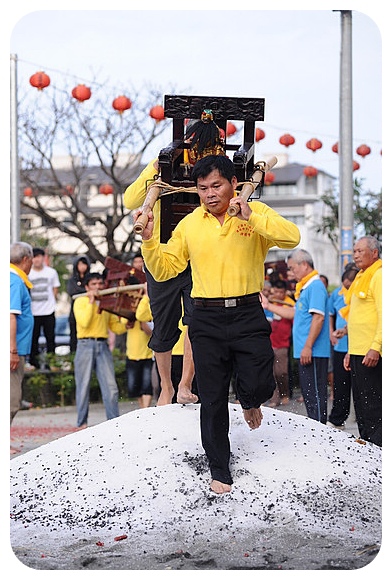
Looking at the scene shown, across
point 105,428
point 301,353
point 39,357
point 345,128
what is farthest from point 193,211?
point 39,357

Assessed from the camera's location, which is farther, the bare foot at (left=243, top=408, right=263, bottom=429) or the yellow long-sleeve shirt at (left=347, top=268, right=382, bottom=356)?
the yellow long-sleeve shirt at (left=347, top=268, right=382, bottom=356)

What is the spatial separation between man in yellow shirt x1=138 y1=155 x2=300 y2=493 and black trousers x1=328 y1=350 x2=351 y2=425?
3850mm

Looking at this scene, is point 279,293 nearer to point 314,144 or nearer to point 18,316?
point 314,144

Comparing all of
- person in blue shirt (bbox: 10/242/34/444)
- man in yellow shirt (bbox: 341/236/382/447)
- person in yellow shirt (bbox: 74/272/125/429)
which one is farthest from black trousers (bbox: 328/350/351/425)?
person in blue shirt (bbox: 10/242/34/444)

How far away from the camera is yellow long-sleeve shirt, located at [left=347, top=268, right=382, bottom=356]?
7.21 meters

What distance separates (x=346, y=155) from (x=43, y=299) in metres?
4.63

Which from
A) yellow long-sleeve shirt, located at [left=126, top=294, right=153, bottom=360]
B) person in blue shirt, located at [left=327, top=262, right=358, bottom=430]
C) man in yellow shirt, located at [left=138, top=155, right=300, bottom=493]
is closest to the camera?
man in yellow shirt, located at [left=138, top=155, right=300, bottom=493]

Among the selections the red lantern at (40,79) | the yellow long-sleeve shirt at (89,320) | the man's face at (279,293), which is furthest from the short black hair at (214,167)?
the red lantern at (40,79)

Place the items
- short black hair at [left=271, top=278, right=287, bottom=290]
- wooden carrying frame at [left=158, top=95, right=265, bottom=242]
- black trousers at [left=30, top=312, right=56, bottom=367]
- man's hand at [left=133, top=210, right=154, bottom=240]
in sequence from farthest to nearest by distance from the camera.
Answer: black trousers at [left=30, top=312, right=56, bottom=367], short black hair at [left=271, top=278, right=287, bottom=290], wooden carrying frame at [left=158, top=95, right=265, bottom=242], man's hand at [left=133, top=210, right=154, bottom=240]

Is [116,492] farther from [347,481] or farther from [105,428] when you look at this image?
[347,481]

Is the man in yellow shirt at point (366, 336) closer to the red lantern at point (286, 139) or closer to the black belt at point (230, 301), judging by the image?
the black belt at point (230, 301)

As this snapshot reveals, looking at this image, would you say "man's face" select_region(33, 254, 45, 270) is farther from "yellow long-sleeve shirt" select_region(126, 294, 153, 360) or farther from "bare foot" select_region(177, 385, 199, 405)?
"bare foot" select_region(177, 385, 199, 405)

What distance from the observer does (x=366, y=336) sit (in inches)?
289

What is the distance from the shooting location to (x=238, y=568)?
464 cm
